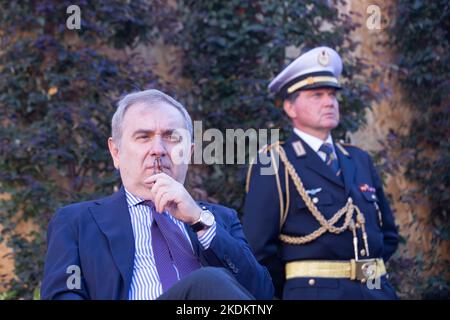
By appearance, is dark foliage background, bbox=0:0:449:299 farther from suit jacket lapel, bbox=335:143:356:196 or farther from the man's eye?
the man's eye

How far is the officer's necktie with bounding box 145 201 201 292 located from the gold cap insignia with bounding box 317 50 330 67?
2.06 meters

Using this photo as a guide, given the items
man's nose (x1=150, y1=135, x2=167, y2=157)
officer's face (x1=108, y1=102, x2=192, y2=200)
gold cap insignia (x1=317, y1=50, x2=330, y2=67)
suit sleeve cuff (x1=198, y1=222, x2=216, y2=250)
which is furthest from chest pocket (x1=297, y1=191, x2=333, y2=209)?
suit sleeve cuff (x1=198, y1=222, x2=216, y2=250)

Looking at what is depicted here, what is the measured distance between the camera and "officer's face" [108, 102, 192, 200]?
3.06m

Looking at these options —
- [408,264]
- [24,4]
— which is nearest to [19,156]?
[24,4]

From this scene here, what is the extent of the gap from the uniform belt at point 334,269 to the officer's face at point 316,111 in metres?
0.71

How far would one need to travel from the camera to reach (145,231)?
3047mm

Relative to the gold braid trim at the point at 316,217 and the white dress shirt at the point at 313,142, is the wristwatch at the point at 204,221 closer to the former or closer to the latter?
the gold braid trim at the point at 316,217

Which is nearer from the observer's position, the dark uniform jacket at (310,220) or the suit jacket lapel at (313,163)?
the dark uniform jacket at (310,220)

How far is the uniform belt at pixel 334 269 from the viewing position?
4371 millimetres

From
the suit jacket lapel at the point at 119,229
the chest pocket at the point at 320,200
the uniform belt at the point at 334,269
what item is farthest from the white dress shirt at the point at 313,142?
the suit jacket lapel at the point at 119,229

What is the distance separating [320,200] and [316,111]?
1.60 ft

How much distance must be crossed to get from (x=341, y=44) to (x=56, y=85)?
6.27 ft

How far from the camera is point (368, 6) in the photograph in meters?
6.29

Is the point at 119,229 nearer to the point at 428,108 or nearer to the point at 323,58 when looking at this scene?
the point at 323,58
